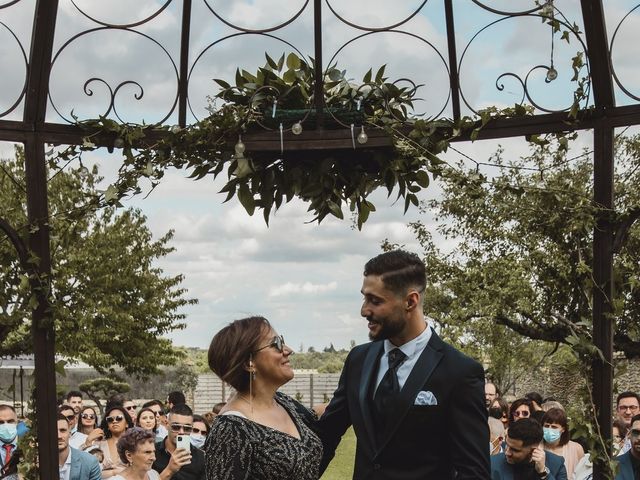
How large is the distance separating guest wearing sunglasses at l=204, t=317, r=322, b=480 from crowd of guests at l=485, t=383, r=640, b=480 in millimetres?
2252

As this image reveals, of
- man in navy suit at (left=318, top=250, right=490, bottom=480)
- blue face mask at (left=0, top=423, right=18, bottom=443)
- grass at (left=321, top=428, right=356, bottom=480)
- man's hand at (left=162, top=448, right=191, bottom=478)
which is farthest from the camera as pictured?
grass at (left=321, top=428, right=356, bottom=480)

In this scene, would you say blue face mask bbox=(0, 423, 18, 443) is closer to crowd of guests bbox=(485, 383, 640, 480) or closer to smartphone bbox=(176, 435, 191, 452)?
smartphone bbox=(176, 435, 191, 452)

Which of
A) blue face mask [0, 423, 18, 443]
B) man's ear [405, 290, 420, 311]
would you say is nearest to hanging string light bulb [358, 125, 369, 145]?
man's ear [405, 290, 420, 311]

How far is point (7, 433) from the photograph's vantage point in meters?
8.71

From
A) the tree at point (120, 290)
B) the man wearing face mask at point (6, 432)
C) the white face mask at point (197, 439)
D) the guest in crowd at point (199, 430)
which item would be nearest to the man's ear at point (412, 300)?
the white face mask at point (197, 439)

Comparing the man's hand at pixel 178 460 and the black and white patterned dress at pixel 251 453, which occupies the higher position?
the black and white patterned dress at pixel 251 453

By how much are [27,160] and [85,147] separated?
0.33 metres

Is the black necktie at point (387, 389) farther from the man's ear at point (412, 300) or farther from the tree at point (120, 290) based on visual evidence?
the tree at point (120, 290)

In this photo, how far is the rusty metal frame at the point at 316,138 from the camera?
18.2 feet

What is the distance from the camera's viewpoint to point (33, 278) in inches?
232

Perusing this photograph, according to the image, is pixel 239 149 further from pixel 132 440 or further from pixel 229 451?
pixel 229 451

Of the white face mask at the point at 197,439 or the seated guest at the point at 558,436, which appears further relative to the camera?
the white face mask at the point at 197,439

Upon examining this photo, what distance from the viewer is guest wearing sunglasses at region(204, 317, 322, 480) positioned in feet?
12.4

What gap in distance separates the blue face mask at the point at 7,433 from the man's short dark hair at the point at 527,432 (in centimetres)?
426
